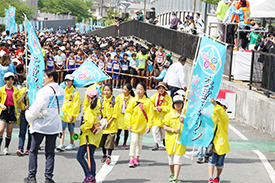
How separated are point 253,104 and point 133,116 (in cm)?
538

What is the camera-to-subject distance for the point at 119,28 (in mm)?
44344

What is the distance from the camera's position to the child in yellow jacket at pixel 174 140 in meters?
7.91

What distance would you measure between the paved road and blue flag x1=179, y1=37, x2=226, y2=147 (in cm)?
90

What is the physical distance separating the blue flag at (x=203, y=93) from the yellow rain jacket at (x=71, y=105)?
3.25m

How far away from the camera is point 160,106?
33.8ft

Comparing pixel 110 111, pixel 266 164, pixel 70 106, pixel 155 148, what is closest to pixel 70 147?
pixel 70 106

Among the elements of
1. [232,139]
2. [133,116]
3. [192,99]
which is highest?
[192,99]

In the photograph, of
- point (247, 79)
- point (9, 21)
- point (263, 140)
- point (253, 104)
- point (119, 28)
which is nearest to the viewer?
point (263, 140)

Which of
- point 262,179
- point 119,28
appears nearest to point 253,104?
point 262,179

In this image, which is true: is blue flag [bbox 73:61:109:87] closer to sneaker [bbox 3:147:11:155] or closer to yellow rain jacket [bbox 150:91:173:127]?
yellow rain jacket [bbox 150:91:173:127]

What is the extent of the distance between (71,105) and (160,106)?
6.57 feet

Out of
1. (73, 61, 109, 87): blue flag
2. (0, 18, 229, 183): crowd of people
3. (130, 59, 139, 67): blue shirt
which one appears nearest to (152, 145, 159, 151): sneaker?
(0, 18, 229, 183): crowd of people

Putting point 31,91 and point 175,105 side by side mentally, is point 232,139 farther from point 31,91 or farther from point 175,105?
point 31,91

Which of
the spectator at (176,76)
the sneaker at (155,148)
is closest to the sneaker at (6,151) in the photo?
the sneaker at (155,148)
